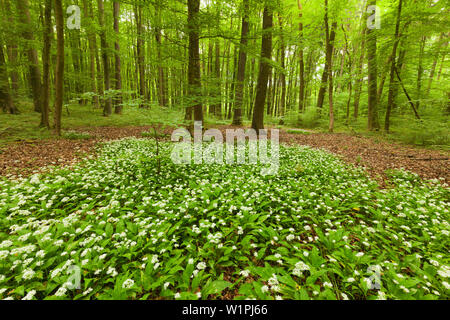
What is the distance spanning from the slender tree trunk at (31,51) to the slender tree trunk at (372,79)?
60.4ft

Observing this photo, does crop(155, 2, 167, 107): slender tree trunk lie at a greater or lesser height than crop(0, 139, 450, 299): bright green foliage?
greater

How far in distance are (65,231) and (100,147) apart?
582 centimetres

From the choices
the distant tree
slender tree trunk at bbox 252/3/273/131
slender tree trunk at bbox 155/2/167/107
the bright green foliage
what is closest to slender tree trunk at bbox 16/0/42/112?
slender tree trunk at bbox 155/2/167/107

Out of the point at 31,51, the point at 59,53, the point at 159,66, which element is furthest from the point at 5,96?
the point at 159,66

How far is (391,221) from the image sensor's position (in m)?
3.40

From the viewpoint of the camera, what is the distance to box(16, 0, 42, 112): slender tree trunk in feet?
27.9

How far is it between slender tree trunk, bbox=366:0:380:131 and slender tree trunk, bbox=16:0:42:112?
1841 centimetres

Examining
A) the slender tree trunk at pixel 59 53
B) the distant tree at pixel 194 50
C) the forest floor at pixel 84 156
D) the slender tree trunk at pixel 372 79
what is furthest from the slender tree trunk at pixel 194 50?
the slender tree trunk at pixel 372 79

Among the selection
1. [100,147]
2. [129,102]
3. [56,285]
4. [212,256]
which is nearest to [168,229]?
[212,256]

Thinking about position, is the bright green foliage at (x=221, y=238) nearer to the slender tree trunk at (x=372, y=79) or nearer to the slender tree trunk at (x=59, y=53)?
the slender tree trunk at (x=59, y=53)

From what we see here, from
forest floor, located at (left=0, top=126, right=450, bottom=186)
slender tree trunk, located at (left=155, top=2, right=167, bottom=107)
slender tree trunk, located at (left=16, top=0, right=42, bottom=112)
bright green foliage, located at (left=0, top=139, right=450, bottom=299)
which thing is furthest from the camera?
slender tree trunk, located at (left=16, top=0, right=42, bottom=112)

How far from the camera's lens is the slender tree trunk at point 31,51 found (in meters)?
8.50

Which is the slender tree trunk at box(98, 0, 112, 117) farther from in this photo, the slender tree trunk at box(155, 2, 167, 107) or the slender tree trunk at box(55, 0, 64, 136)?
the slender tree trunk at box(55, 0, 64, 136)
